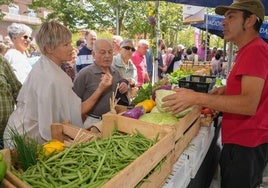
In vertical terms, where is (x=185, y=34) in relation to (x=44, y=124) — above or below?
above

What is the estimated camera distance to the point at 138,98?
3090mm

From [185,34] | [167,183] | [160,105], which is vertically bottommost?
[167,183]

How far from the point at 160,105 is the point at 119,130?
48 cm

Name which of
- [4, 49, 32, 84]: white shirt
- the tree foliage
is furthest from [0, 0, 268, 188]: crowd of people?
the tree foliage

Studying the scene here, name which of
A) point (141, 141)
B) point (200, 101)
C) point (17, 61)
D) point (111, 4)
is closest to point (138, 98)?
point (200, 101)

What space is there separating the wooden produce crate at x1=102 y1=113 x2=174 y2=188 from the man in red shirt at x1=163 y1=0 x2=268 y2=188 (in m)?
0.35

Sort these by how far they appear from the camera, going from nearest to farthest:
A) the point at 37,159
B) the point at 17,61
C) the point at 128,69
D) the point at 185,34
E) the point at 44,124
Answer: the point at 37,159 → the point at 44,124 → the point at 17,61 → the point at 128,69 → the point at 185,34

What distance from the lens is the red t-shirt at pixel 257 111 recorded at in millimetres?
2080

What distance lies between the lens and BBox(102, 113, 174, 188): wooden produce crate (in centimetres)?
121

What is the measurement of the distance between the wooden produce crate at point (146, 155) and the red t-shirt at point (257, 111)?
832 millimetres

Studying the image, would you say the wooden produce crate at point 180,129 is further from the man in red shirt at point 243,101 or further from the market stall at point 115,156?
the man in red shirt at point 243,101

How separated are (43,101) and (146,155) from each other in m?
1.16

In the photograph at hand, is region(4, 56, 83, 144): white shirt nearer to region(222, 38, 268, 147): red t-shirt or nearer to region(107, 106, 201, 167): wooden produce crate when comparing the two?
region(107, 106, 201, 167): wooden produce crate

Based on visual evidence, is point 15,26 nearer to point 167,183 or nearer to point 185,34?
point 167,183
